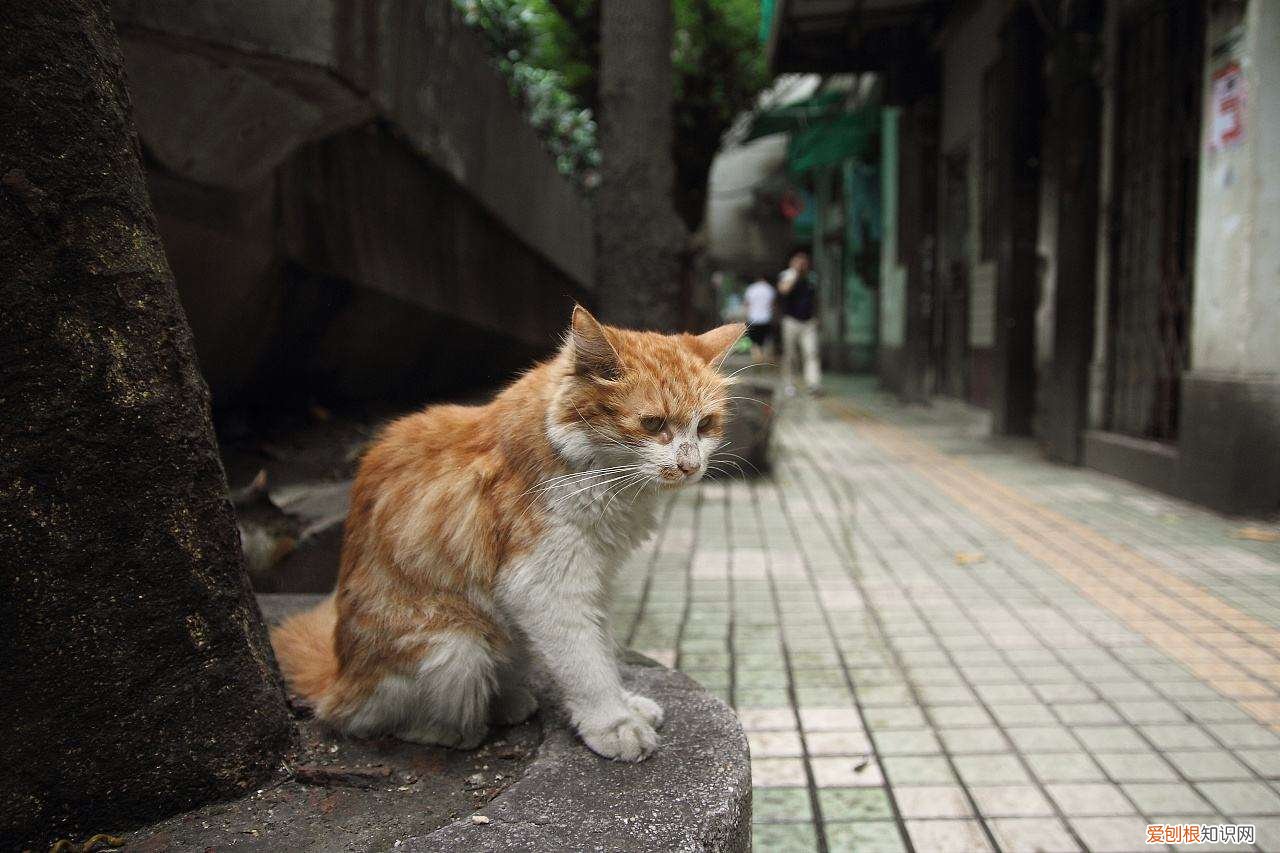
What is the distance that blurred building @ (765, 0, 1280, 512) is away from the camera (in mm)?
5090

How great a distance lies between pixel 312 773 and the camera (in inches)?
63.5

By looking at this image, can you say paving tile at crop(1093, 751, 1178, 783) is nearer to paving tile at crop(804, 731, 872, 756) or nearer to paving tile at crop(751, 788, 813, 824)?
paving tile at crop(804, 731, 872, 756)

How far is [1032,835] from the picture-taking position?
2283mm

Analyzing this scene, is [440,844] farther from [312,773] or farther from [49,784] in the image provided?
[49,784]

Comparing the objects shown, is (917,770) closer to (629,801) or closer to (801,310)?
(629,801)

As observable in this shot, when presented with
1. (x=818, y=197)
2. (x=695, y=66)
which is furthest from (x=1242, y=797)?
(x=818, y=197)

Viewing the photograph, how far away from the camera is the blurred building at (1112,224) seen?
5.09 metres

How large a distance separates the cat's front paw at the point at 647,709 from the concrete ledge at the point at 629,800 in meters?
0.02

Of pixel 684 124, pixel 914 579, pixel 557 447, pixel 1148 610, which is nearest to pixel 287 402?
pixel 557 447

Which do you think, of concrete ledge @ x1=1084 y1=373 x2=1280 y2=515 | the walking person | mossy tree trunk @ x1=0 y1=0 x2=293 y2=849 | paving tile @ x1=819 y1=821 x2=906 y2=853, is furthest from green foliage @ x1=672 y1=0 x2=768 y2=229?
mossy tree trunk @ x1=0 y1=0 x2=293 y2=849

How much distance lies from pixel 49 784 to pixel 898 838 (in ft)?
6.26

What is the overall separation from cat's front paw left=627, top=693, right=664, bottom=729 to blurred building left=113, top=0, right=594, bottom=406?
6.55 feet

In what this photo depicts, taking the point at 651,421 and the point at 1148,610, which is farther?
the point at 1148,610

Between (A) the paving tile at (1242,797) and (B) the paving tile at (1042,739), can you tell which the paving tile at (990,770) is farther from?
(A) the paving tile at (1242,797)
